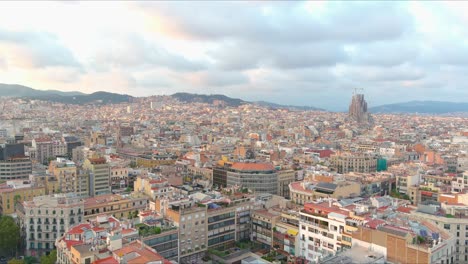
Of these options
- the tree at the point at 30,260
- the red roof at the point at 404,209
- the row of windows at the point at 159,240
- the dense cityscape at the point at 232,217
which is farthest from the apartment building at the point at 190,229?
the red roof at the point at 404,209

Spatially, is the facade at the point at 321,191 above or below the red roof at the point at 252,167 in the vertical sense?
below

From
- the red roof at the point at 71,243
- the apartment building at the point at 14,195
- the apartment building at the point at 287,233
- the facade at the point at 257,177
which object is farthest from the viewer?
the facade at the point at 257,177

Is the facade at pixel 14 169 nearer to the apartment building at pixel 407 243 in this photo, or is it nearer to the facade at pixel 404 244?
the apartment building at pixel 407 243

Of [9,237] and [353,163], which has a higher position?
[353,163]

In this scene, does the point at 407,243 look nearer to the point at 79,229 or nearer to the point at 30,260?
the point at 79,229

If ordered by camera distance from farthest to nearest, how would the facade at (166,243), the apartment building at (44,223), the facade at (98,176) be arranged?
the facade at (98,176), the apartment building at (44,223), the facade at (166,243)

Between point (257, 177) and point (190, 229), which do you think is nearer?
point (190, 229)

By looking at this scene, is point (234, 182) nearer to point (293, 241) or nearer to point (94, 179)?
point (94, 179)

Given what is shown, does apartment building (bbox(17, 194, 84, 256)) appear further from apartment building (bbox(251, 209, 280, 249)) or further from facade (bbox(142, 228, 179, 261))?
apartment building (bbox(251, 209, 280, 249))

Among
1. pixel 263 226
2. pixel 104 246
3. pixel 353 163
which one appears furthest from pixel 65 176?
pixel 353 163
